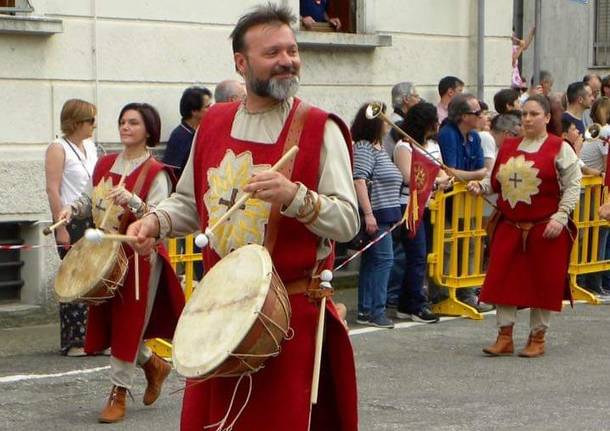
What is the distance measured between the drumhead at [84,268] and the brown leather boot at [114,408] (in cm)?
61

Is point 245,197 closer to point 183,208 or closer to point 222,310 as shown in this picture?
point 222,310

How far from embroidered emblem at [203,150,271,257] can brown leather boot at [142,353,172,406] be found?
304 cm

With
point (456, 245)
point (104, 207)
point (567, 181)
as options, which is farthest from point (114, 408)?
point (456, 245)

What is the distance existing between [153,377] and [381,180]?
339cm

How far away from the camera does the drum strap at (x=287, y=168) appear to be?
507cm

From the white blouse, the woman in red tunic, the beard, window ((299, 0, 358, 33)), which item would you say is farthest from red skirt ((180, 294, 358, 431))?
window ((299, 0, 358, 33))

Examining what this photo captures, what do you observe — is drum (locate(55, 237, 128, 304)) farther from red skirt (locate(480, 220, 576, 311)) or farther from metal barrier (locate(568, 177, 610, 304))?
metal barrier (locate(568, 177, 610, 304))

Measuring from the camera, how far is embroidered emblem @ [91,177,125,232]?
8.02 meters

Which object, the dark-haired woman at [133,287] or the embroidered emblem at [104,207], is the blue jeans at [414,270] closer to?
the dark-haired woman at [133,287]

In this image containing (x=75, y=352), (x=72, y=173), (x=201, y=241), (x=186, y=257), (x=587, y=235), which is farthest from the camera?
(x=587, y=235)

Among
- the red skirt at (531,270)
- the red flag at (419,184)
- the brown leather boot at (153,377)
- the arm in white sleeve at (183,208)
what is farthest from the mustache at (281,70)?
the red flag at (419,184)

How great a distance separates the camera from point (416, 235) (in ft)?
37.6

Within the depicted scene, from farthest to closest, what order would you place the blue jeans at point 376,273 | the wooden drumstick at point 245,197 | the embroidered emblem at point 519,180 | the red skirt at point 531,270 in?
the blue jeans at point 376,273, the red skirt at point 531,270, the embroidered emblem at point 519,180, the wooden drumstick at point 245,197

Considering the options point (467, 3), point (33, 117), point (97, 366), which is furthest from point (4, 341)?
→ point (467, 3)
